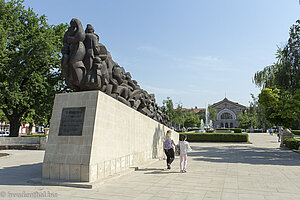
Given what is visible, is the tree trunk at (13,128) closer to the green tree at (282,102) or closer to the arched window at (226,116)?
the green tree at (282,102)

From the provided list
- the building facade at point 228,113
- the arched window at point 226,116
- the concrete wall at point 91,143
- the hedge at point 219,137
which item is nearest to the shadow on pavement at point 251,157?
the concrete wall at point 91,143

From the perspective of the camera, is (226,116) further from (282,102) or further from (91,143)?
(91,143)

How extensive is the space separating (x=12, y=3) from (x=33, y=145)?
1236 centimetres

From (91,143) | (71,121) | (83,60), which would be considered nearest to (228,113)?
(83,60)

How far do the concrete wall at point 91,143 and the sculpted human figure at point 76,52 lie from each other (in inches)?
21.9

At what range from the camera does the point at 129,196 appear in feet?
15.5

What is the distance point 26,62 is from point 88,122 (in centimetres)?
1632

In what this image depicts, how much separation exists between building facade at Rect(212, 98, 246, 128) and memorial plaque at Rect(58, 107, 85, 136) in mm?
87034

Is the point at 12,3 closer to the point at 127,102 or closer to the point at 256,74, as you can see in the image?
the point at 127,102

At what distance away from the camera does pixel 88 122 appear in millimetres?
6160

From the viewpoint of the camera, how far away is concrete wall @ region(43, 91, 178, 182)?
230 inches

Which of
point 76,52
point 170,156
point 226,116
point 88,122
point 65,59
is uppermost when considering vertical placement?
point 226,116

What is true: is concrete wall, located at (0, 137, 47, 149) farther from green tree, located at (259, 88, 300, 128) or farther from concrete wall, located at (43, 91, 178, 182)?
green tree, located at (259, 88, 300, 128)

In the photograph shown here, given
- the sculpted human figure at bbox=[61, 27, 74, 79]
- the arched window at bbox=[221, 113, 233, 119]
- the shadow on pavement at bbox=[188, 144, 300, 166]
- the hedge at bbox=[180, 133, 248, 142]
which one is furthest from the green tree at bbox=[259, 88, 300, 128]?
the arched window at bbox=[221, 113, 233, 119]
